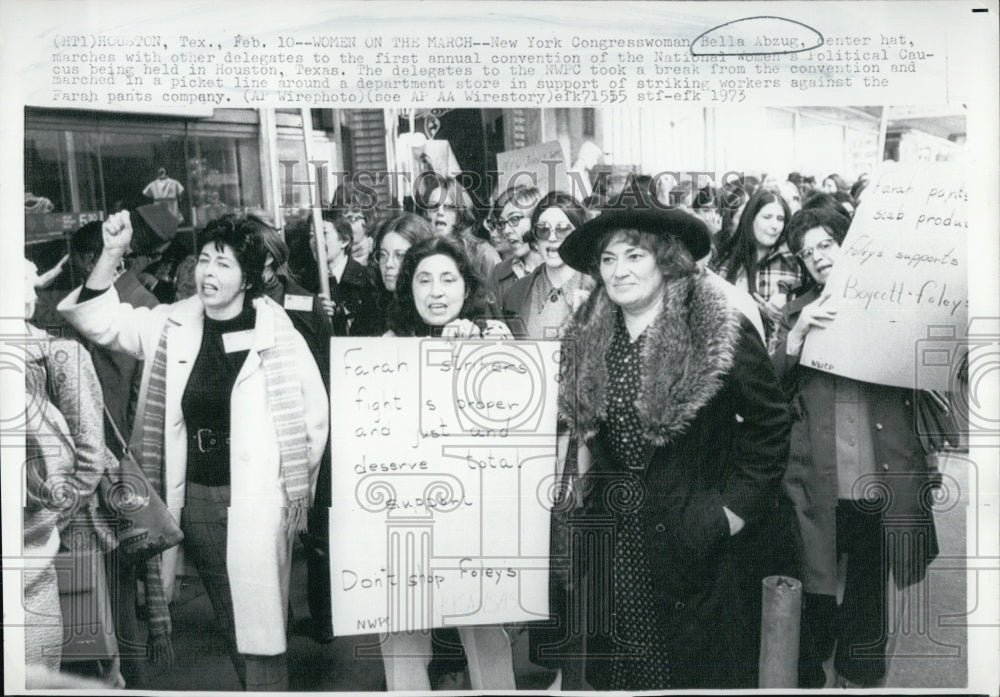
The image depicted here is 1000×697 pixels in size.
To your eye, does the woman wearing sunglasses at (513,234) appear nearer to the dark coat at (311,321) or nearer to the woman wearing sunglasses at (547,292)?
the woman wearing sunglasses at (547,292)

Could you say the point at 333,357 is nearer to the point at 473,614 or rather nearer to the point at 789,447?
the point at 473,614

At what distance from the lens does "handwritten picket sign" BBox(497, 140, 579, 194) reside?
4.02 m

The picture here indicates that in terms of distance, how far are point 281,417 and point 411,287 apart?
26.9 inches

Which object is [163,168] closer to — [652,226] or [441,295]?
[441,295]

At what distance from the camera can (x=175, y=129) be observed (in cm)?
405

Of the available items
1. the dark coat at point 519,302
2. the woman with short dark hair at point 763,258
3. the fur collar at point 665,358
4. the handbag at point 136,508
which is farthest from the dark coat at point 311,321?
the woman with short dark hair at point 763,258

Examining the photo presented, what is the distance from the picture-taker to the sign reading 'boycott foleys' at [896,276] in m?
4.07

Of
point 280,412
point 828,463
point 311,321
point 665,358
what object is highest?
point 311,321

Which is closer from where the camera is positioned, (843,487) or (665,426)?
(665,426)

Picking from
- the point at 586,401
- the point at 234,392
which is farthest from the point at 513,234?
the point at 234,392

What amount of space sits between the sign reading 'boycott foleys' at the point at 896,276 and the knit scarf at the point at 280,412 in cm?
190

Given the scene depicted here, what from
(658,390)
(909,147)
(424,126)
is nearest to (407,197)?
(424,126)

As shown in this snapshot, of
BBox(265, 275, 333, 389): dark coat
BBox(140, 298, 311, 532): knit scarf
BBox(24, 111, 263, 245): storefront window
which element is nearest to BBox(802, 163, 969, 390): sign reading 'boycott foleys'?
BBox(265, 275, 333, 389): dark coat

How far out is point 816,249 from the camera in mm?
4078
